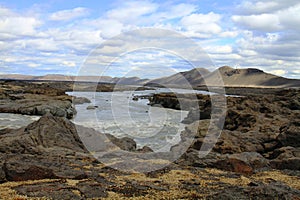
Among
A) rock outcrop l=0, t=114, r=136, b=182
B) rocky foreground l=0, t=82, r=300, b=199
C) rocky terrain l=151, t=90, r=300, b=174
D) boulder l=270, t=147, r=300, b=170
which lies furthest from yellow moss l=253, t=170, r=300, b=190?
rock outcrop l=0, t=114, r=136, b=182

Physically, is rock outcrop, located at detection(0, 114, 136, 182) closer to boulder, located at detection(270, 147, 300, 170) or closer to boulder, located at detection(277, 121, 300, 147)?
boulder, located at detection(270, 147, 300, 170)

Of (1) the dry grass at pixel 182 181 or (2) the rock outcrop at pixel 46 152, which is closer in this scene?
(1) the dry grass at pixel 182 181

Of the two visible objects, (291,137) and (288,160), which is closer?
(288,160)

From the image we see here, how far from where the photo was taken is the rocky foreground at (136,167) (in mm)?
9703

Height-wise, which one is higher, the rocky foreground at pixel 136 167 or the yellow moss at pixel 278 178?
the rocky foreground at pixel 136 167

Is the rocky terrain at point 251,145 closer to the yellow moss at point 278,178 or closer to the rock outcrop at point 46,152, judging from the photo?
the yellow moss at point 278,178

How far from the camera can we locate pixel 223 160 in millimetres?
14750

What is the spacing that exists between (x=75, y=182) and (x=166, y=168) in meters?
4.69

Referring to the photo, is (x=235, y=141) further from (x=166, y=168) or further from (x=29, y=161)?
(x=29, y=161)

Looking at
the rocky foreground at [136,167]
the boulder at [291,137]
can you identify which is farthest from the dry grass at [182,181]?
the boulder at [291,137]

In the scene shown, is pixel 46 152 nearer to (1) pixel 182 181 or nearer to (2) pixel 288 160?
(1) pixel 182 181

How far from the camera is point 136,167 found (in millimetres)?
14078

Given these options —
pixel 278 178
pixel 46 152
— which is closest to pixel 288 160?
pixel 278 178

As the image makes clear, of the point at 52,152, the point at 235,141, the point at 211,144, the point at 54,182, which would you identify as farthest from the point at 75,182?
the point at 235,141
